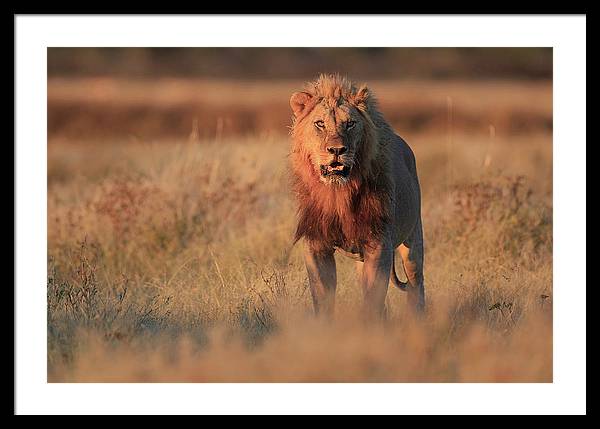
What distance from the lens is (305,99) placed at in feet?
25.6

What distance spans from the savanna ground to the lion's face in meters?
1.03

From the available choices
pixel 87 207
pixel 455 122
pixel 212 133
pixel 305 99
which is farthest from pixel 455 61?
pixel 305 99

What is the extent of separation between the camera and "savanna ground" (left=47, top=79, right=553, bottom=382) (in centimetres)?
688

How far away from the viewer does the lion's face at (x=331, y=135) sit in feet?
24.5

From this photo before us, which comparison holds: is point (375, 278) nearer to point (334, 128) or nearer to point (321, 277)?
point (321, 277)

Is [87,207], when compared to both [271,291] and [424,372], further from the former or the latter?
[424,372]

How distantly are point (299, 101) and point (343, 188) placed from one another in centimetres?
70

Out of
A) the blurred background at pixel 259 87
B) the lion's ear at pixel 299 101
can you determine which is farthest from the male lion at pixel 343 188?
the blurred background at pixel 259 87

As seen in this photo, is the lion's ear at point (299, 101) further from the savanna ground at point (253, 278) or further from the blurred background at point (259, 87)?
the blurred background at point (259, 87)

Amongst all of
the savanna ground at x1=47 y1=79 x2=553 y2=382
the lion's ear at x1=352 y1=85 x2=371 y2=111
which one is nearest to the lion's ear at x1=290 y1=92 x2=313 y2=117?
the lion's ear at x1=352 y1=85 x2=371 y2=111

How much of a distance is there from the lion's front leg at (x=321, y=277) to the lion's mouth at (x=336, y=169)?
618 mm

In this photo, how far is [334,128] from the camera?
24.6 ft

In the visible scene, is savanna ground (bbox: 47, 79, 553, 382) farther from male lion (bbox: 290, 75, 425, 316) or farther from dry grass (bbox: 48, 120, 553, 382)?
male lion (bbox: 290, 75, 425, 316)

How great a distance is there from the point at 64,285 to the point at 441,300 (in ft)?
10.2
